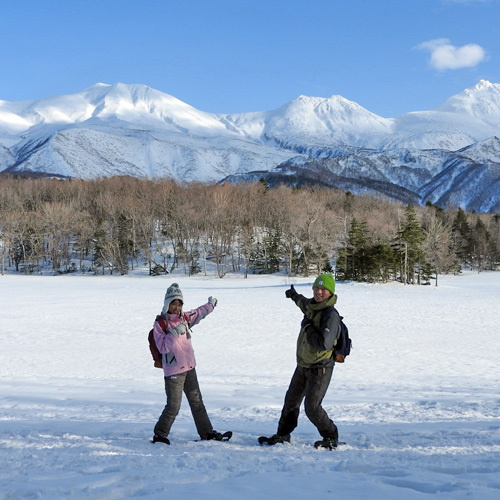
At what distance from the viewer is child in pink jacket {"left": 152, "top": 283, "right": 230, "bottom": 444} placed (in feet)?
19.1

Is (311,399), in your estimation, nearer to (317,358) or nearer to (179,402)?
(317,358)

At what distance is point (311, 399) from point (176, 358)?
1.73m

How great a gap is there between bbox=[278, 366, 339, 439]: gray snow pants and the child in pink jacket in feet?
2.91

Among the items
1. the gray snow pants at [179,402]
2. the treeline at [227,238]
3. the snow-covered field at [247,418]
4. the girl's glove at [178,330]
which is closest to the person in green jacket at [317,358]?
the snow-covered field at [247,418]

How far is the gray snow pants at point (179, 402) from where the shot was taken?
5984mm

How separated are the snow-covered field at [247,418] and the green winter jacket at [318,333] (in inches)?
43.0

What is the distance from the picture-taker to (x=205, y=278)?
209 feet

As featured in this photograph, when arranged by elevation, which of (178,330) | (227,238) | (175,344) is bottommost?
(175,344)

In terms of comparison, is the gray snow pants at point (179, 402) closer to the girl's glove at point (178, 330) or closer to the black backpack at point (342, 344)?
the girl's glove at point (178, 330)

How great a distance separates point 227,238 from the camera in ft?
245

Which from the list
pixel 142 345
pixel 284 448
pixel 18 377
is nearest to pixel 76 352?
pixel 142 345

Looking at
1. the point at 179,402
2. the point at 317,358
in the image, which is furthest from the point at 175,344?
the point at 317,358

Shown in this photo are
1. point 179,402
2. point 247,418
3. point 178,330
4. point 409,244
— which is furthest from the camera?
point 409,244

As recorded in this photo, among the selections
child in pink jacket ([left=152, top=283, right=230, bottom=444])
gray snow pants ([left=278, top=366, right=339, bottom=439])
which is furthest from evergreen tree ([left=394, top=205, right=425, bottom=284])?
child in pink jacket ([left=152, top=283, right=230, bottom=444])
